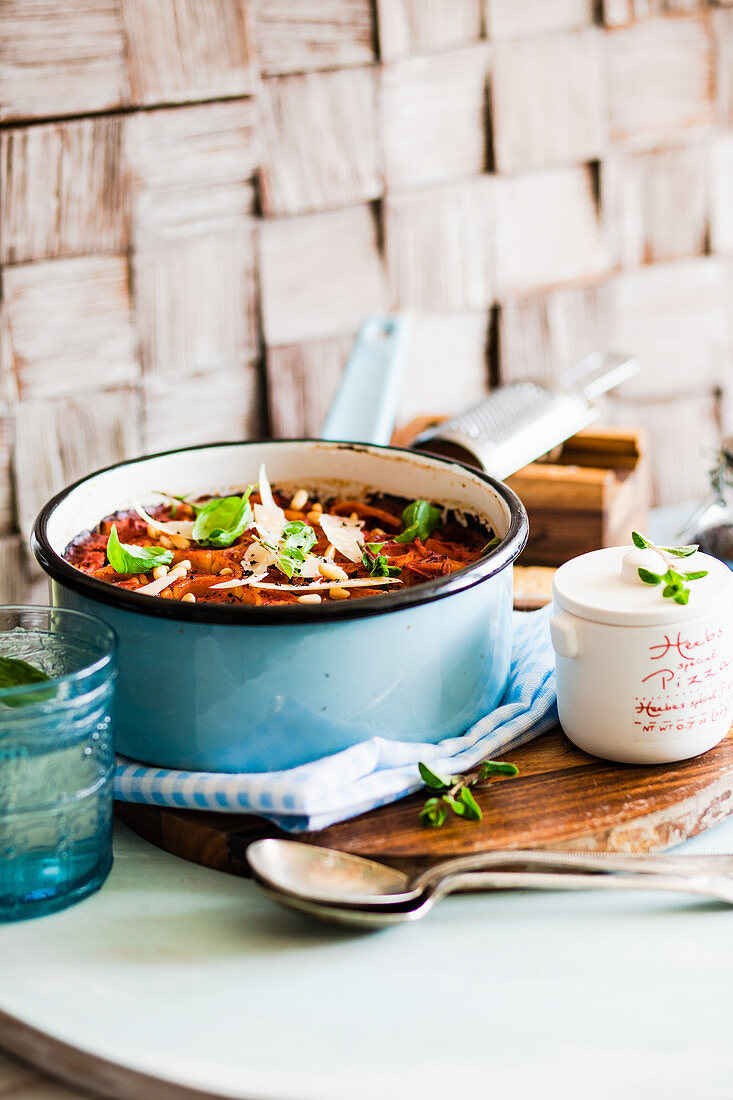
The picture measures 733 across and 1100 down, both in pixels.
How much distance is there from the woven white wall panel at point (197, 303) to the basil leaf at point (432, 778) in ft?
2.99

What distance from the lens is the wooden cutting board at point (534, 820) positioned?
88 cm

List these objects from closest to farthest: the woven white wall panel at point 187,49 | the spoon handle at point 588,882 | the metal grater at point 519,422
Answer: the spoon handle at point 588,882, the metal grater at point 519,422, the woven white wall panel at point 187,49

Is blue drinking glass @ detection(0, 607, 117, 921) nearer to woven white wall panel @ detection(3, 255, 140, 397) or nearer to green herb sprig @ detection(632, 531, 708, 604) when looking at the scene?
green herb sprig @ detection(632, 531, 708, 604)

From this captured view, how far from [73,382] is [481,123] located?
0.75 meters

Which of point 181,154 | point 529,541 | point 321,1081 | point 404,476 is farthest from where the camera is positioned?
point 181,154

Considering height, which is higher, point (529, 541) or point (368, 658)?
point (368, 658)

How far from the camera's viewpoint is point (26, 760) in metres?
0.82

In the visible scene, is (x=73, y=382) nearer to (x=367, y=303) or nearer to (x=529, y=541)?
(x=367, y=303)

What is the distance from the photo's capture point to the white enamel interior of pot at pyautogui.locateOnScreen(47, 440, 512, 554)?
3.86 feet

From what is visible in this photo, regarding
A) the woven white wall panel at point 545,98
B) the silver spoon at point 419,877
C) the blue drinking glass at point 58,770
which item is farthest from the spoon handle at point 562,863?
the woven white wall panel at point 545,98

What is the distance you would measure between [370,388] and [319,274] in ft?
1.07

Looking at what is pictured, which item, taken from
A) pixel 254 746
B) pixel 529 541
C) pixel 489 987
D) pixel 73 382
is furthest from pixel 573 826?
pixel 73 382

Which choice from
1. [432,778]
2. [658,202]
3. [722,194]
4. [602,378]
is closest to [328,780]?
[432,778]

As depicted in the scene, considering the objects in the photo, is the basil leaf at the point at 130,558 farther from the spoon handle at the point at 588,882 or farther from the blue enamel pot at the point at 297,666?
the spoon handle at the point at 588,882
